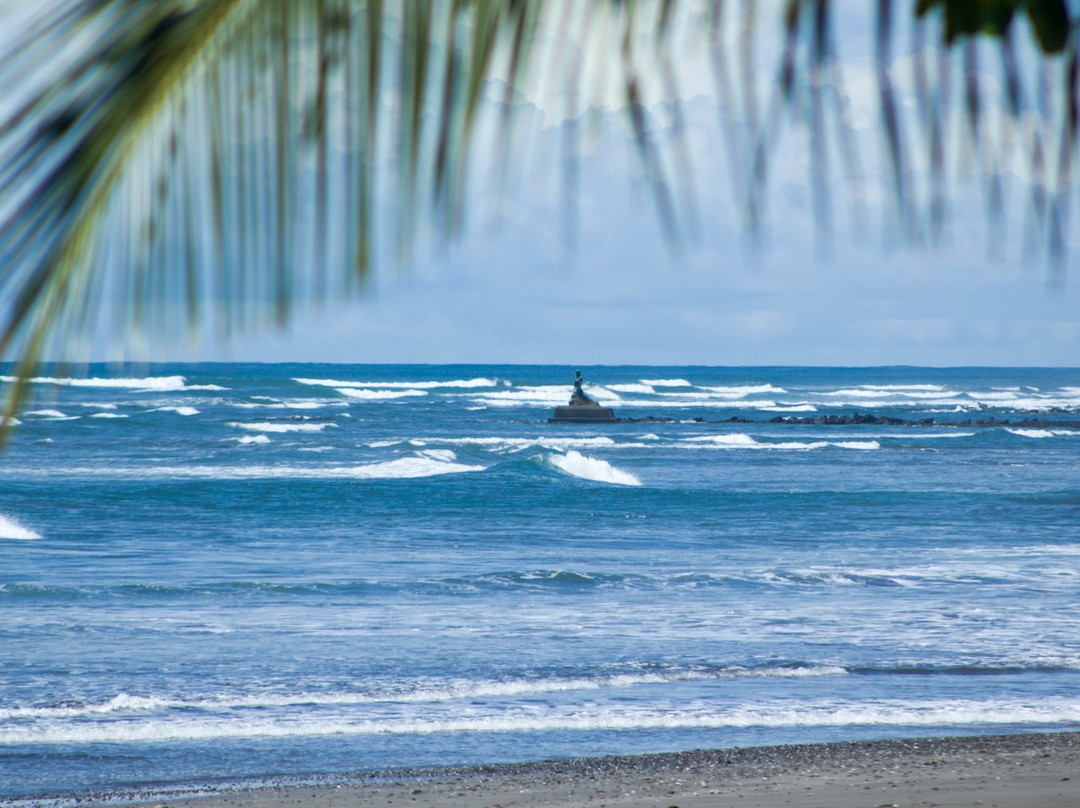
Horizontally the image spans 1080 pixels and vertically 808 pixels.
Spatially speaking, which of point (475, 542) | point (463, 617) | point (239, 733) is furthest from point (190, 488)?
point (239, 733)

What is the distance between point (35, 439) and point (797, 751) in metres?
42.6

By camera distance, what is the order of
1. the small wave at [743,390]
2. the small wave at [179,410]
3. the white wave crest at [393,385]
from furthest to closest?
1. the small wave at [743,390]
2. the white wave crest at [393,385]
3. the small wave at [179,410]

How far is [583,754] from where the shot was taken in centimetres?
915

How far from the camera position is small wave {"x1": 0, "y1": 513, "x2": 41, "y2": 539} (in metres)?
22.5

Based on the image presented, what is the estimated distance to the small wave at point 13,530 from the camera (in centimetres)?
2248

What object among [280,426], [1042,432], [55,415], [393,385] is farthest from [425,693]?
[393,385]

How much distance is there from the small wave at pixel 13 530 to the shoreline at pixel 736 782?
52.4 ft

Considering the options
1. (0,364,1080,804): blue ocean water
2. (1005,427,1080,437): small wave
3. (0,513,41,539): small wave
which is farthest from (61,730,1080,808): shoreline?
(1005,427,1080,437): small wave

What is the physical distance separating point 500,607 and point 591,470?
19.3m

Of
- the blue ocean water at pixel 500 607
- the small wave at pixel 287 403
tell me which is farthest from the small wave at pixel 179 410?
the blue ocean water at pixel 500 607

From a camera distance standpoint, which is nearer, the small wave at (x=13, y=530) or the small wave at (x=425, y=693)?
the small wave at (x=425, y=693)

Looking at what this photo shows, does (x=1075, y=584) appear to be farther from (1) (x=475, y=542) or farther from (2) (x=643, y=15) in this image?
(2) (x=643, y=15)

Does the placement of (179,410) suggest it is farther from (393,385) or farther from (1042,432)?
(1042,432)

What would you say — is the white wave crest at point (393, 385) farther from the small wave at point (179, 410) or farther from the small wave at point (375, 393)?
the small wave at point (179, 410)
